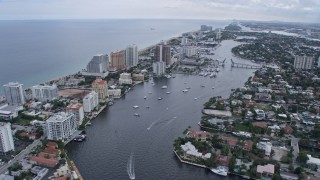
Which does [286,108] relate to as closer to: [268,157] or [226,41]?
[268,157]

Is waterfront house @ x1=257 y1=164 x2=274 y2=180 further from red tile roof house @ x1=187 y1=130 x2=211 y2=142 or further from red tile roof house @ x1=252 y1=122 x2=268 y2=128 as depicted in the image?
red tile roof house @ x1=252 y1=122 x2=268 y2=128

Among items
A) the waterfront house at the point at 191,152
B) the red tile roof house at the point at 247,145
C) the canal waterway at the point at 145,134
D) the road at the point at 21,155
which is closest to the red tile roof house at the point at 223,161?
the waterfront house at the point at 191,152

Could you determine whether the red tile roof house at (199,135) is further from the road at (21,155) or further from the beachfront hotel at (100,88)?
the beachfront hotel at (100,88)

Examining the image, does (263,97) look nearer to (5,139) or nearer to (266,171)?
(266,171)

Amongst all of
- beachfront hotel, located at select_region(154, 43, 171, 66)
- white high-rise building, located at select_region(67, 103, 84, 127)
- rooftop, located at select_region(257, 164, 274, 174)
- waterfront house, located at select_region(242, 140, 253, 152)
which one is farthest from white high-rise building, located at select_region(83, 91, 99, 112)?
beachfront hotel, located at select_region(154, 43, 171, 66)

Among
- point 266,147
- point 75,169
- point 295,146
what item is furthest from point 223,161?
point 75,169
